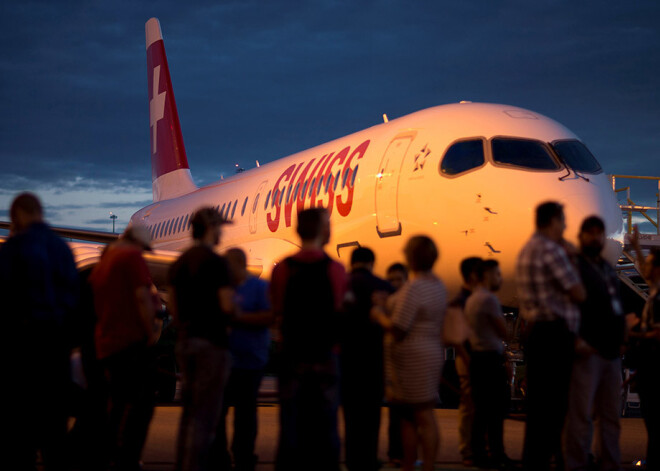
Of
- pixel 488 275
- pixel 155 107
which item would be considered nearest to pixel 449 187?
pixel 488 275

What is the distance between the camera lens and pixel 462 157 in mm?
9672

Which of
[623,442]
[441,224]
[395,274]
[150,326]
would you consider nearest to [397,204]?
[441,224]

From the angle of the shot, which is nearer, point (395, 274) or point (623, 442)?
point (395, 274)

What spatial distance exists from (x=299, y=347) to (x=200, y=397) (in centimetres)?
70

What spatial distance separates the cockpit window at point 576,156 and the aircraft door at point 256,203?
5.93m

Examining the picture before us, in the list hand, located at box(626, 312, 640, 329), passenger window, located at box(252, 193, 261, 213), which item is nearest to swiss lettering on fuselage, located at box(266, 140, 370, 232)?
passenger window, located at box(252, 193, 261, 213)

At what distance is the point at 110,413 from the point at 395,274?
2764 mm

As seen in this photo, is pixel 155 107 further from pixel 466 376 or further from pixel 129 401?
pixel 129 401

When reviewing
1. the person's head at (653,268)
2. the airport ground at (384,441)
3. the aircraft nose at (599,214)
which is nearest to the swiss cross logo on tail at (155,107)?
the airport ground at (384,441)

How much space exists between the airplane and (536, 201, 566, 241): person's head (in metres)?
3.40

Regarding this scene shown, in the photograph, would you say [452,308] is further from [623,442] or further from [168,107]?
[168,107]

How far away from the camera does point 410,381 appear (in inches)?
199

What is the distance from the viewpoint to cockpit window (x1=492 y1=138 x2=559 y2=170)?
30.7 ft

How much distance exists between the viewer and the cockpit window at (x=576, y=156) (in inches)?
373
